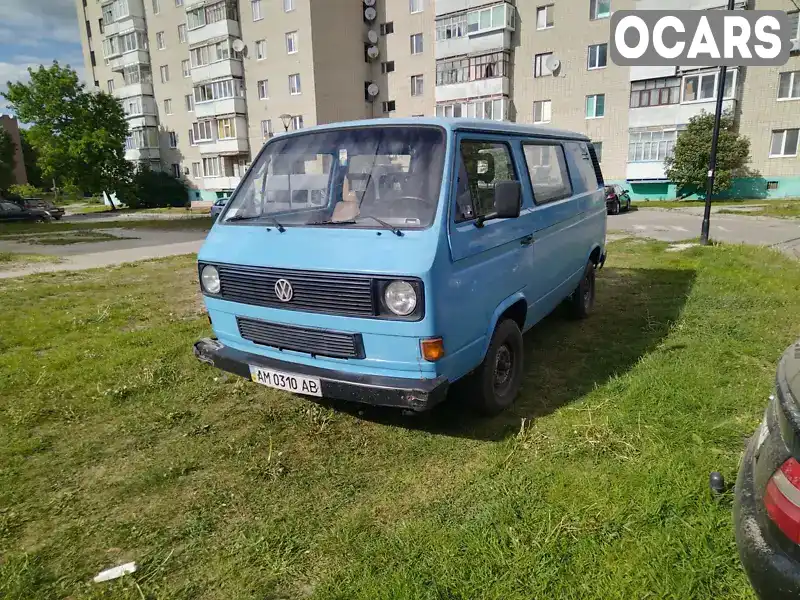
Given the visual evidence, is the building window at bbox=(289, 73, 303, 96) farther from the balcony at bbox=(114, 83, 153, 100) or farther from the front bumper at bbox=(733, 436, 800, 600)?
the front bumper at bbox=(733, 436, 800, 600)

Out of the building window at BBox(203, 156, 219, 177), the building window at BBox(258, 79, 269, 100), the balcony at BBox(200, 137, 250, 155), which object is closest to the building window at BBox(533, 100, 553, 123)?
the building window at BBox(258, 79, 269, 100)

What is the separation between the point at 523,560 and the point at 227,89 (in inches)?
1756

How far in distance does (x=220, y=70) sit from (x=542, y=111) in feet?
Result: 80.4

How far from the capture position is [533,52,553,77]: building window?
108 ft

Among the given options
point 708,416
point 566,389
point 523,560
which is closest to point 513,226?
point 566,389

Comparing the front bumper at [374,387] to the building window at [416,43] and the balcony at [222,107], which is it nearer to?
the building window at [416,43]

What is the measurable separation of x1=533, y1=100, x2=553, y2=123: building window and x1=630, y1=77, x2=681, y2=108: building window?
4.93m

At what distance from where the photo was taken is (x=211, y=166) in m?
43.3

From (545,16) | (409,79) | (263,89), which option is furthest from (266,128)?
(545,16)

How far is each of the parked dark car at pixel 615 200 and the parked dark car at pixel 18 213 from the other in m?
29.9

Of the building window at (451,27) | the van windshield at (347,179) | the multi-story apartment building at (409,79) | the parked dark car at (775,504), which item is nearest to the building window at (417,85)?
the multi-story apartment building at (409,79)

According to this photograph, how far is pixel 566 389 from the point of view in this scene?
4625mm

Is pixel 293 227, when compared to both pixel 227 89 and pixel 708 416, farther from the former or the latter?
pixel 227 89

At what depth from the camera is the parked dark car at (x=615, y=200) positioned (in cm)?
2291
